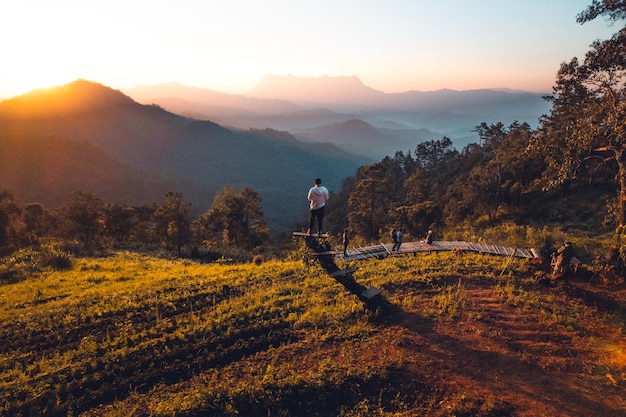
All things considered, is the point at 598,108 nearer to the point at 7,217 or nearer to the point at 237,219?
the point at 237,219

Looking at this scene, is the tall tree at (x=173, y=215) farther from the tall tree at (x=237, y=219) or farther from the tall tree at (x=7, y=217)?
the tall tree at (x=7, y=217)

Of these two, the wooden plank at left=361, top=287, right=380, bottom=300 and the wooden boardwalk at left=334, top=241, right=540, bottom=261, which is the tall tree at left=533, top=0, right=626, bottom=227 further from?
the wooden plank at left=361, top=287, right=380, bottom=300

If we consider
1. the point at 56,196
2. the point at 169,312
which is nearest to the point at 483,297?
the point at 169,312

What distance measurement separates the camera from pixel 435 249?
64.5 feet

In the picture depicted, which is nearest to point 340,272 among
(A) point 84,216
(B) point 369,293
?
(B) point 369,293

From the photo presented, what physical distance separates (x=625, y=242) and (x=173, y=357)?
1533 cm

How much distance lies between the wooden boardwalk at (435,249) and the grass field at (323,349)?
285cm

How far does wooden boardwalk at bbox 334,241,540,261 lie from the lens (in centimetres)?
1775

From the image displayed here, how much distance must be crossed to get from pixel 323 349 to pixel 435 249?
39.7ft

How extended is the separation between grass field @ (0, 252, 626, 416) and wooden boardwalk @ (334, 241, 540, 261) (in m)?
2.85

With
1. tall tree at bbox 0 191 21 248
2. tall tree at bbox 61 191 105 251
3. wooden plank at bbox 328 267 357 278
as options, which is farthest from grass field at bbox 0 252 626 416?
Answer: tall tree at bbox 61 191 105 251

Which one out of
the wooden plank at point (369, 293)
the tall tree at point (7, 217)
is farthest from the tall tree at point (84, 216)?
the wooden plank at point (369, 293)

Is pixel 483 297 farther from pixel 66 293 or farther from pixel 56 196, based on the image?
pixel 56 196

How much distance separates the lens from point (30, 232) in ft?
133
